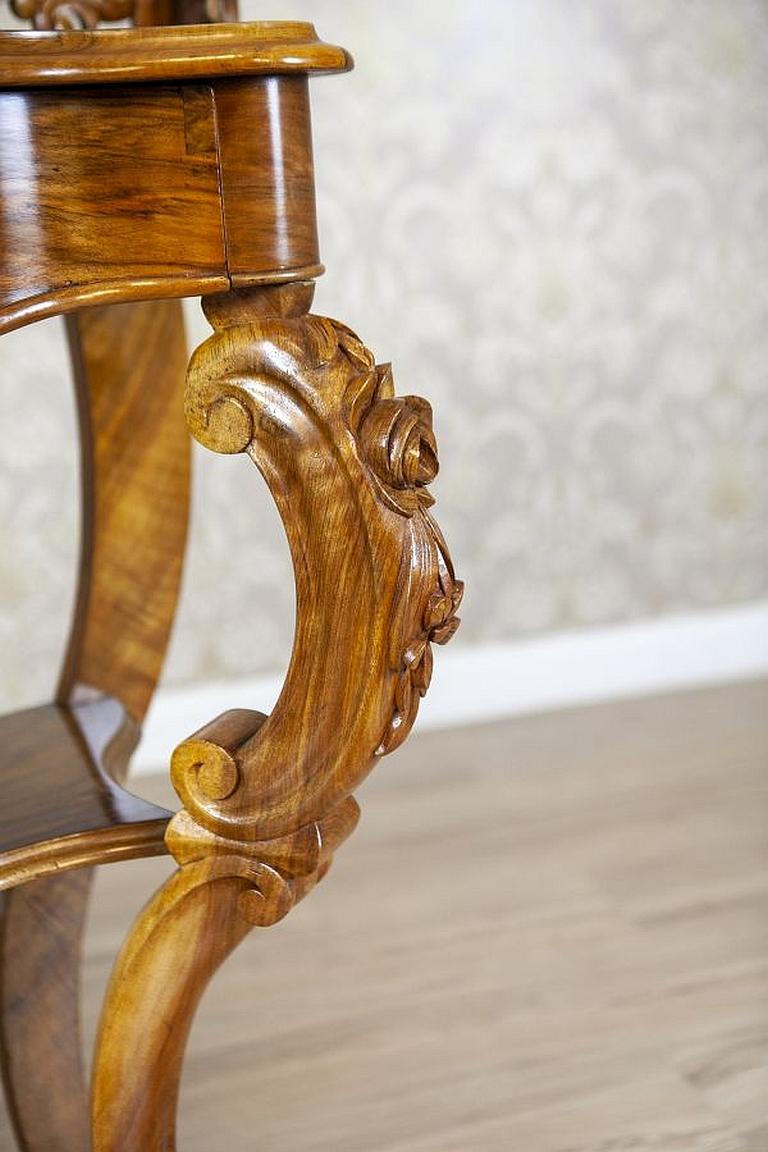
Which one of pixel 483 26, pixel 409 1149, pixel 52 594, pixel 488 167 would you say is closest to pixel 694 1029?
pixel 409 1149

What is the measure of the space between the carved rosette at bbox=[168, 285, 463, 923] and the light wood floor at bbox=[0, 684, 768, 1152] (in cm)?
67

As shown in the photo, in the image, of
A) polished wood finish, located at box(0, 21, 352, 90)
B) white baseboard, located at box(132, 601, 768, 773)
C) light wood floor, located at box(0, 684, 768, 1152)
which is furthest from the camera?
white baseboard, located at box(132, 601, 768, 773)

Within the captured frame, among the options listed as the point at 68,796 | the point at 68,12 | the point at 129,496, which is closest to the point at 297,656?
the point at 68,796

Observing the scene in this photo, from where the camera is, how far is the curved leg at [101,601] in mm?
1192

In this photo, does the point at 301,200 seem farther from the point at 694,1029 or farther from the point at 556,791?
the point at 556,791

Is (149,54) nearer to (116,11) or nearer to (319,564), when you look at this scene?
(319,564)

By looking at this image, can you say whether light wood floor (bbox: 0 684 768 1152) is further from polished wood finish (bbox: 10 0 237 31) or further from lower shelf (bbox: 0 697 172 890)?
polished wood finish (bbox: 10 0 237 31)

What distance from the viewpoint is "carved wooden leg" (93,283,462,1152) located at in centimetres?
79

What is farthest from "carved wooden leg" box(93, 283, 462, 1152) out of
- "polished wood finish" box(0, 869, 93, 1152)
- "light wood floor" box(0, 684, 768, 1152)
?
"light wood floor" box(0, 684, 768, 1152)

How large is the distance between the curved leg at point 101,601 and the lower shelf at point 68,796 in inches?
1.1

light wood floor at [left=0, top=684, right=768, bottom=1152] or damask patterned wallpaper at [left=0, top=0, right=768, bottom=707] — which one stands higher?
damask patterned wallpaper at [left=0, top=0, right=768, bottom=707]

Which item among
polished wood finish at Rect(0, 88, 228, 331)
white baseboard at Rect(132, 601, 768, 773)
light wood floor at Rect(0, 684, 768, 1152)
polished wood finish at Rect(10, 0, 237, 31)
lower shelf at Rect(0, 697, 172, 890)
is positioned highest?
polished wood finish at Rect(10, 0, 237, 31)

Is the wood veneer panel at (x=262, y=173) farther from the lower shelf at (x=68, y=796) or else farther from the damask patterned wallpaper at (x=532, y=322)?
the damask patterned wallpaper at (x=532, y=322)

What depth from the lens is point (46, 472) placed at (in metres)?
2.31
